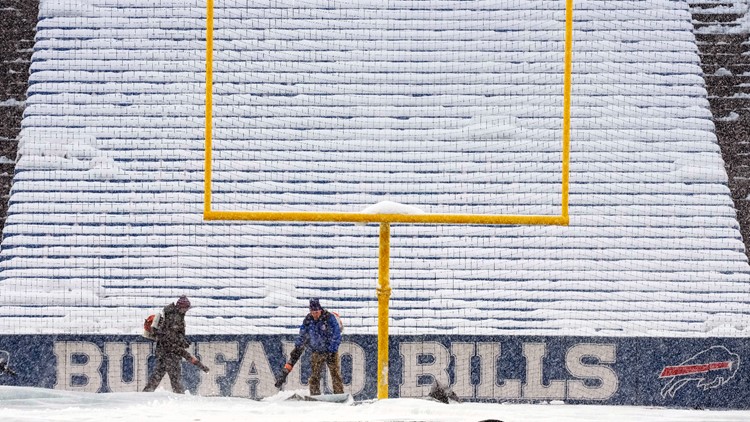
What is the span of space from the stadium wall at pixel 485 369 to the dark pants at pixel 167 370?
0.32 m

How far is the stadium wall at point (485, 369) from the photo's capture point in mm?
7645

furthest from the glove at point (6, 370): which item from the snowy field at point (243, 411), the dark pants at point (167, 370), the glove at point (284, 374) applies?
the snowy field at point (243, 411)

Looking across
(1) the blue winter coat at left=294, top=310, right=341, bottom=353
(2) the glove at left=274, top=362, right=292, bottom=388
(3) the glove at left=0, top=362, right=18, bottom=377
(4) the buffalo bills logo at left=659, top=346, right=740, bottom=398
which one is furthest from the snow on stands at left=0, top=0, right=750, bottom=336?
(1) the blue winter coat at left=294, top=310, right=341, bottom=353

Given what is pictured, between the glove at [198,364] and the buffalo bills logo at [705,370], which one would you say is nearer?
the glove at [198,364]

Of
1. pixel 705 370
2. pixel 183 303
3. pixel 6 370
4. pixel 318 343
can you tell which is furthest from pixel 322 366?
pixel 705 370

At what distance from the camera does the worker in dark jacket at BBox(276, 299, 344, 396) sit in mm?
6996

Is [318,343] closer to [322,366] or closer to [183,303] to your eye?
[322,366]

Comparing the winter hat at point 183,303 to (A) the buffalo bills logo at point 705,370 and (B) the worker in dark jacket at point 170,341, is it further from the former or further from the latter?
(A) the buffalo bills logo at point 705,370

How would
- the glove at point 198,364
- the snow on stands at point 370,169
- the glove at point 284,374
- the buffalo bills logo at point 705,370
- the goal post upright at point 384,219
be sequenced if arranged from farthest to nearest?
the snow on stands at point 370,169, the buffalo bills logo at point 705,370, the glove at point 198,364, the glove at point 284,374, the goal post upright at point 384,219

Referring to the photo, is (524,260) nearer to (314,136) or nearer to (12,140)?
(314,136)

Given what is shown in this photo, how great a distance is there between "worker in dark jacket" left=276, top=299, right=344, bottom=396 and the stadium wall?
549mm

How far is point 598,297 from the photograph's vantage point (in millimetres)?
8062

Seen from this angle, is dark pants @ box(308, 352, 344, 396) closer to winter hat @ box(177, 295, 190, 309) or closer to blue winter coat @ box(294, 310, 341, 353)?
blue winter coat @ box(294, 310, 341, 353)

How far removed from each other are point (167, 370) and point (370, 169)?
2417 millimetres
